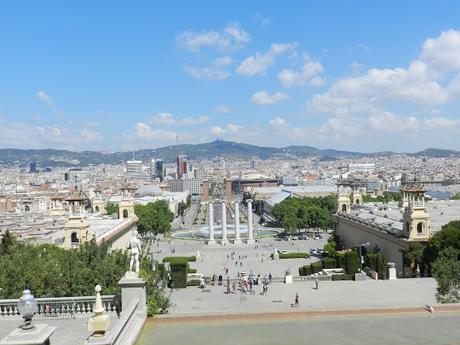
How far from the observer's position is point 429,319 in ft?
56.1

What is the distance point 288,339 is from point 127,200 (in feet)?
228

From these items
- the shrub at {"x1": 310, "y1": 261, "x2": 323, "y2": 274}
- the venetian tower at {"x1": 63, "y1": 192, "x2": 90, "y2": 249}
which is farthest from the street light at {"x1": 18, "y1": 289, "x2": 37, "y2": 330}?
the shrub at {"x1": 310, "y1": 261, "x2": 323, "y2": 274}

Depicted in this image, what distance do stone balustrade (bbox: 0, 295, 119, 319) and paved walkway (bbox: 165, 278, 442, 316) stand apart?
13223 millimetres

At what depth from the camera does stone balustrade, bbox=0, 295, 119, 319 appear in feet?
59.5

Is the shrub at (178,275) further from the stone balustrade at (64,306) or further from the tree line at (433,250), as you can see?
the stone balustrade at (64,306)

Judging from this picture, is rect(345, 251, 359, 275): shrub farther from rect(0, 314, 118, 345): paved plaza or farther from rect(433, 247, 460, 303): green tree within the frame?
rect(0, 314, 118, 345): paved plaza

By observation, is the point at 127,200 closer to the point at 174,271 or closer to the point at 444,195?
the point at 174,271

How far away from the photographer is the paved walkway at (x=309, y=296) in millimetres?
32906

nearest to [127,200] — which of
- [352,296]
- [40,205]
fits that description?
[352,296]

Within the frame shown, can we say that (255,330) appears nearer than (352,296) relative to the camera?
Yes

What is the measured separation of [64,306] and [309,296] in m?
21.8

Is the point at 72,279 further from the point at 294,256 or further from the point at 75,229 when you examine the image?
the point at 294,256

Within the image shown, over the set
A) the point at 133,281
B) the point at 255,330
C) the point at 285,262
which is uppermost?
the point at 133,281

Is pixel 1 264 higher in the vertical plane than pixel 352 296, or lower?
higher
